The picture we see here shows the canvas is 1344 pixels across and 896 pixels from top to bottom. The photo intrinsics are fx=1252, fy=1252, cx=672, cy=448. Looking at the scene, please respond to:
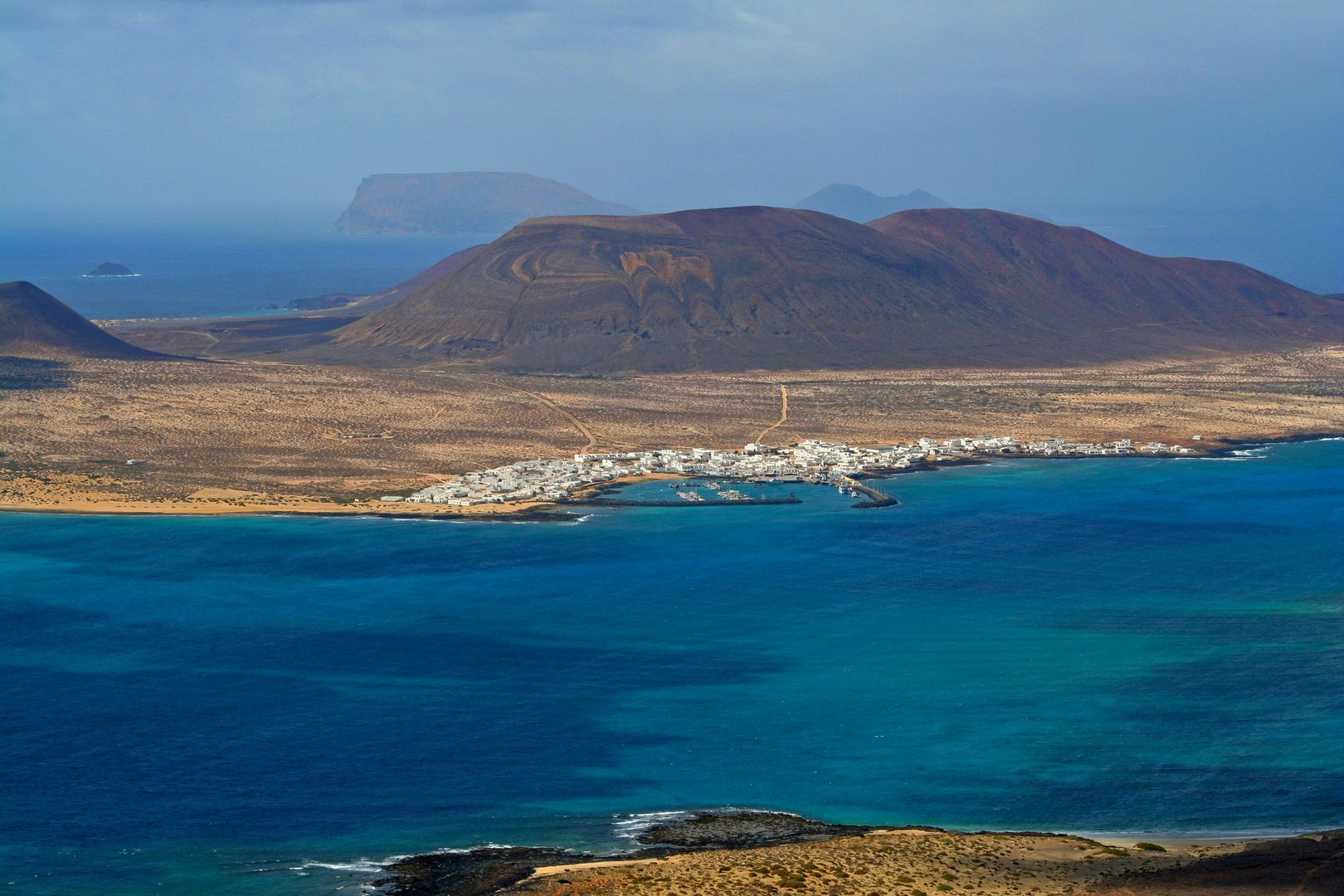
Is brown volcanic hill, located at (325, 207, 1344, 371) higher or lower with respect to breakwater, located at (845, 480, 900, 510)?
higher

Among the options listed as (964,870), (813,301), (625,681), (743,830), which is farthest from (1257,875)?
(813,301)

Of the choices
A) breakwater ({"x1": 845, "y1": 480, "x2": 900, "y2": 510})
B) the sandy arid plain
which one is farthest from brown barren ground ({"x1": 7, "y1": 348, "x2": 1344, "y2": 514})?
the sandy arid plain

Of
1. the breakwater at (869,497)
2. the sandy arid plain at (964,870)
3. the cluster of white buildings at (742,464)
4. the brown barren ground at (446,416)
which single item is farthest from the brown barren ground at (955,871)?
the cluster of white buildings at (742,464)

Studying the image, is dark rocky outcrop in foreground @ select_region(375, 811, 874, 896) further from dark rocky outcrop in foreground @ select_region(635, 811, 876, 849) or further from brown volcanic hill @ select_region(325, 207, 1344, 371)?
brown volcanic hill @ select_region(325, 207, 1344, 371)

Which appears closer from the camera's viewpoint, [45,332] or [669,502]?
[669,502]

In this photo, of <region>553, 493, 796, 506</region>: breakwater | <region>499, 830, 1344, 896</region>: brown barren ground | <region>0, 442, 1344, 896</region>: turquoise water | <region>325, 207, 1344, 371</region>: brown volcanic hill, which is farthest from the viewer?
<region>325, 207, 1344, 371</region>: brown volcanic hill

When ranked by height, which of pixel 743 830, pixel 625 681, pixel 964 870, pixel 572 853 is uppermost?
pixel 625 681

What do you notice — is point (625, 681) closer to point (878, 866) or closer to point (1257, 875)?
point (878, 866)
